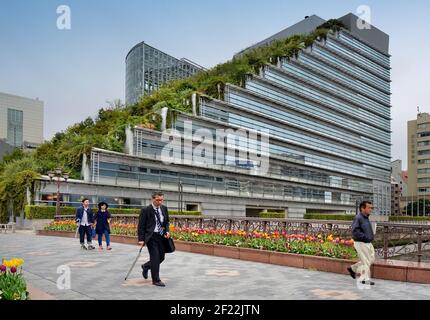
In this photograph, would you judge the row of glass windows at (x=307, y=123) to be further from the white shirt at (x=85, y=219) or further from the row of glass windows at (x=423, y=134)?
the white shirt at (x=85, y=219)

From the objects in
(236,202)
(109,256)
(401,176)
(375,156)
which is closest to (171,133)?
(236,202)

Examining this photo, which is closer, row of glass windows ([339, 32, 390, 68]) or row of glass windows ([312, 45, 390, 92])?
row of glass windows ([312, 45, 390, 92])

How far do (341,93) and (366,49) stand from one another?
16.6 m

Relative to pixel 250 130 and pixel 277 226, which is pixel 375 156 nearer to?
pixel 250 130

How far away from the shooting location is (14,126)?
157 metres

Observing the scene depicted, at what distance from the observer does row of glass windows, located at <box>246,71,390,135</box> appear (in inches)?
2837

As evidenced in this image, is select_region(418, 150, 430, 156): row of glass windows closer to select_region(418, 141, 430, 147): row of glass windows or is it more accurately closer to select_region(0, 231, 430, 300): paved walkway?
select_region(418, 141, 430, 147): row of glass windows

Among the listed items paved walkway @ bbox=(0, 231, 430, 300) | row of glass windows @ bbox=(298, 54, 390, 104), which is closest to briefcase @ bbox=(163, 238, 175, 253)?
paved walkway @ bbox=(0, 231, 430, 300)

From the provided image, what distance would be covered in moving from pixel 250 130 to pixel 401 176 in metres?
101

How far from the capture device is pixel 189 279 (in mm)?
10195

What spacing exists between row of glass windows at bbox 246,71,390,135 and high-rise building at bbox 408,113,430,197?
659 inches

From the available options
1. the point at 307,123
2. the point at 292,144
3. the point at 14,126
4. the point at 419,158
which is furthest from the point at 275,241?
the point at 14,126

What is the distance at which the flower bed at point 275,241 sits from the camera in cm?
1216

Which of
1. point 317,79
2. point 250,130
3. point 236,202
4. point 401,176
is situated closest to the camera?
point 236,202
